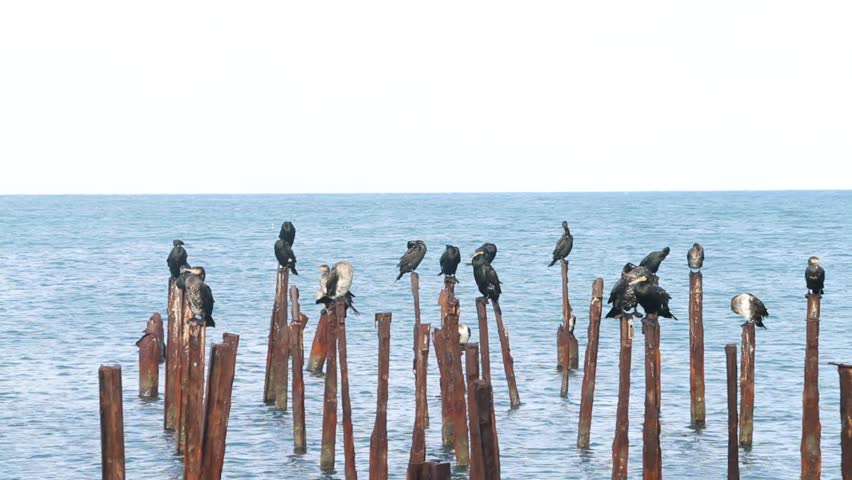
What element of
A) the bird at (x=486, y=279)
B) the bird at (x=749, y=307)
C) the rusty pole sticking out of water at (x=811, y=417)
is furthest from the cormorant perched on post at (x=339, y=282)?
the rusty pole sticking out of water at (x=811, y=417)

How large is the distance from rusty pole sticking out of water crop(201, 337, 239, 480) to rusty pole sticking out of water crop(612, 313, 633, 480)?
506cm

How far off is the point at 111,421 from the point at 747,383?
35.8ft

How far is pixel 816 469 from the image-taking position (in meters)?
17.5

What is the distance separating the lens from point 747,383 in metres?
20.4

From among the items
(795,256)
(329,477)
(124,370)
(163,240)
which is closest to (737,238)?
(795,256)

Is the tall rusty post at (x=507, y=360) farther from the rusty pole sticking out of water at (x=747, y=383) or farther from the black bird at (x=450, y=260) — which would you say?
the rusty pole sticking out of water at (x=747, y=383)

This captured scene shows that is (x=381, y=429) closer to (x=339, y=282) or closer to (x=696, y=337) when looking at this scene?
(x=339, y=282)

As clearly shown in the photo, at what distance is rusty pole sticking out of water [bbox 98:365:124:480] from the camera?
41.9ft

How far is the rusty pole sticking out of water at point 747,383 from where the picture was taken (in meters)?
19.6

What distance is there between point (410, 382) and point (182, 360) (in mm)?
9526

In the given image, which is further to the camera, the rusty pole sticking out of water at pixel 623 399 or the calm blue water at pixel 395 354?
the calm blue water at pixel 395 354

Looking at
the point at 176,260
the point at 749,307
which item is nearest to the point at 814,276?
the point at 749,307

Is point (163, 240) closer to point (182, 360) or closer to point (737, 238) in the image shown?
point (737, 238)

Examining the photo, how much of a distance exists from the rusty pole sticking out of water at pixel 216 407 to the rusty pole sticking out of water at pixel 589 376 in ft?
27.4
